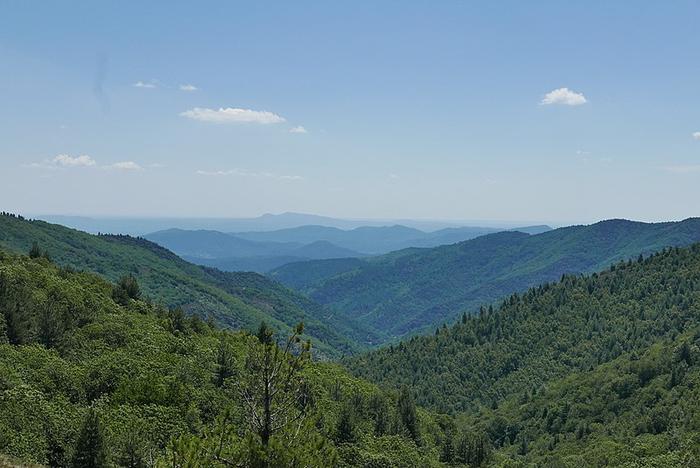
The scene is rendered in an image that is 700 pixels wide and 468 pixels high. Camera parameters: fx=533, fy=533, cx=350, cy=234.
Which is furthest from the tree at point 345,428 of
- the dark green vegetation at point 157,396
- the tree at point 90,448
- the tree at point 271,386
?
the tree at point 271,386

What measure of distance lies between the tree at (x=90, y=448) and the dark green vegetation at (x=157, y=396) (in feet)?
0.18

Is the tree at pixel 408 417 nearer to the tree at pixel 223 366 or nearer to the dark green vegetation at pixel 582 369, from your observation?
the dark green vegetation at pixel 582 369

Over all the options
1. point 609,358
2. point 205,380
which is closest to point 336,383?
point 205,380

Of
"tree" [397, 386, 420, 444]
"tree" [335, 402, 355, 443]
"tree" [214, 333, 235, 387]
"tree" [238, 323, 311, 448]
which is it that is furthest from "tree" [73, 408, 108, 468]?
"tree" [397, 386, 420, 444]

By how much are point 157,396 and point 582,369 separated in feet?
437

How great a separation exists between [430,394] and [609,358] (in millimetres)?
49928

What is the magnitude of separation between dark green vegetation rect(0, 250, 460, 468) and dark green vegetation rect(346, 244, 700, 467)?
36.4 metres

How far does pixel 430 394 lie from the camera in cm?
15600

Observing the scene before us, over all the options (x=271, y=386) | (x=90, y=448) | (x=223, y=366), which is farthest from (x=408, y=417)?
(x=271, y=386)

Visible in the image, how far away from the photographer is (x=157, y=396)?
44375mm

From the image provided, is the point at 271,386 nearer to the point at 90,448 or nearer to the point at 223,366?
the point at 90,448

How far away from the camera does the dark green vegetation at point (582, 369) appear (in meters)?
93.6

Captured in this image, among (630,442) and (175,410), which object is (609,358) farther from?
(175,410)

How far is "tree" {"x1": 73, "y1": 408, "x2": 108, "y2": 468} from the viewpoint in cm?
2916
